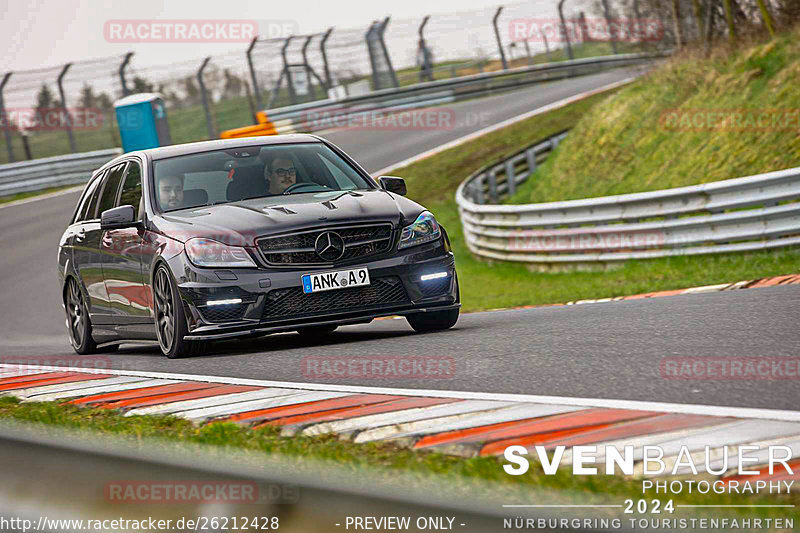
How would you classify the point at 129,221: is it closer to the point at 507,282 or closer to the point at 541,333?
the point at 541,333

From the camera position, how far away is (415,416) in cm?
437

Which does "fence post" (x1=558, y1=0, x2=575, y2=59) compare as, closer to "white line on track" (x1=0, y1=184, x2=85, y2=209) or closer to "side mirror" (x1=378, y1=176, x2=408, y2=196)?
"white line on track" (x1=0, y1=184, x2=85, y2=209)

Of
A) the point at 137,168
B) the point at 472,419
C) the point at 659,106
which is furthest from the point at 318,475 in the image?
the point at 659,106

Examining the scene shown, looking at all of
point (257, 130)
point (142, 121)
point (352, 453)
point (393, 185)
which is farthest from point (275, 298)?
point (142, 121)

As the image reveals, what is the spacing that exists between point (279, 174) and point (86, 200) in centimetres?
244

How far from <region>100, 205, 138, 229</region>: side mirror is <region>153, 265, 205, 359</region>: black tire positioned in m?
0.55

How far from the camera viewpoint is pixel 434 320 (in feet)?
27.9

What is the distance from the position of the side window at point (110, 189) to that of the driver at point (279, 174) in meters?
1.49

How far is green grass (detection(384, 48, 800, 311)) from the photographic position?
1204 cm

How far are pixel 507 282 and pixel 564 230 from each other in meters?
1.16
